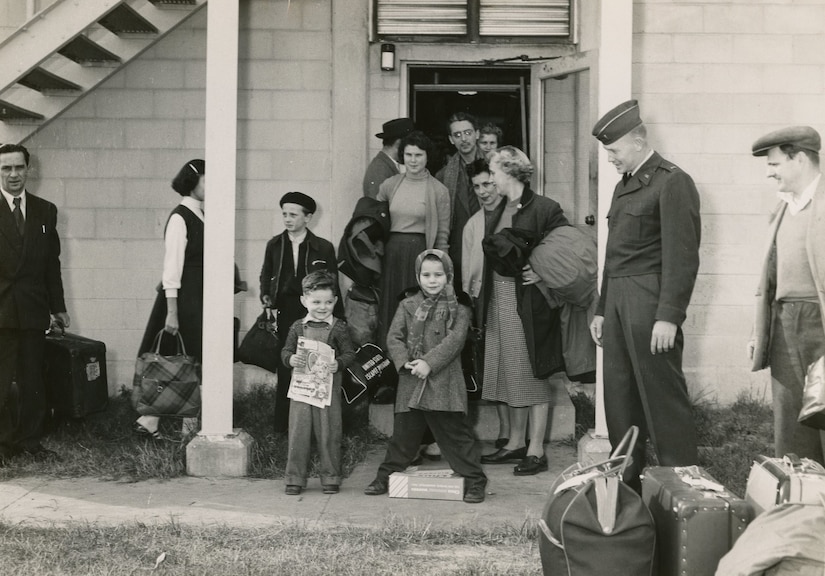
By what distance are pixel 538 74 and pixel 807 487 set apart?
504 cm

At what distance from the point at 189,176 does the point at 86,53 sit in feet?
4.89

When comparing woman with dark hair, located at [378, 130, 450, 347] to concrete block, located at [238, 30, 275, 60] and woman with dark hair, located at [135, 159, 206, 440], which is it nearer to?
woman with dark hair, located at [135, 159, 206, 440]

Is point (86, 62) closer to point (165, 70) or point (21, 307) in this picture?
point (165, 70)

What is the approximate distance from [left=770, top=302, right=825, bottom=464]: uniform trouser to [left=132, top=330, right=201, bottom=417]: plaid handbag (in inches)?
143

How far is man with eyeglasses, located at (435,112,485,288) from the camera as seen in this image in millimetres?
7285

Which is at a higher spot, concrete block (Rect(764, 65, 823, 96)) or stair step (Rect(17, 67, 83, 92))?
concrete block (Rect(764, 65, 823, 96))

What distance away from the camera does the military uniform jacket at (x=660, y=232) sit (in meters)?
4.90

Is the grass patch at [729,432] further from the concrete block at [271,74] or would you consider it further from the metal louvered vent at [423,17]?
the concrete block at [271,74]

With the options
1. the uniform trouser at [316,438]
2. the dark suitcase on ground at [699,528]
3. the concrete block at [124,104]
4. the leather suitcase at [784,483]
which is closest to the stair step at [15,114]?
the concrete block at [124,104]

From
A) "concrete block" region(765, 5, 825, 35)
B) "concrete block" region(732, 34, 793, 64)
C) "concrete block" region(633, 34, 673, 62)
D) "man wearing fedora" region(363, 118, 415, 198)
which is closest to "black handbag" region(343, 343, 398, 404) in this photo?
"man wearing fedora" region(363, 118, 415, 198)

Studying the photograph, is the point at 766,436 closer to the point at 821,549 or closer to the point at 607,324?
the point at 607,324

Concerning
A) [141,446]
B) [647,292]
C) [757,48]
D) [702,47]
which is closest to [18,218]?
[141,446]

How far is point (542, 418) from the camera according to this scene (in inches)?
259

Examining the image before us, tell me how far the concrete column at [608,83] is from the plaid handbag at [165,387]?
2.52m
